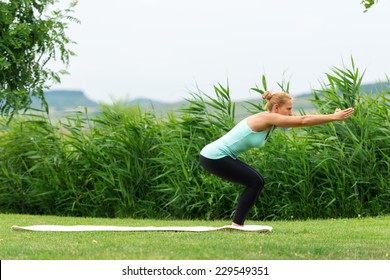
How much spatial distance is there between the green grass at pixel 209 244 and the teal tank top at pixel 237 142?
88 centimetres

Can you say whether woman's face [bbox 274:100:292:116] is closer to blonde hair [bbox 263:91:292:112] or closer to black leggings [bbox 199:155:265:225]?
blonde hair [bbox 263:91:292:112]

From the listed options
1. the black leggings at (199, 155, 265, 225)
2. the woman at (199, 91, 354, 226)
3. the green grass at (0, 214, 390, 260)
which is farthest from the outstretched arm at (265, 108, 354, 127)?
the green grass at (0, 214, 390, 260)

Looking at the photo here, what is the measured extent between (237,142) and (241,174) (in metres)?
0.36

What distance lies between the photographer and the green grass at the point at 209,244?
20.4 ft

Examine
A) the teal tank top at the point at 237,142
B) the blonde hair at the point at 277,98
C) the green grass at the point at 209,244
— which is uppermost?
the blonde hair at the point at 277,98

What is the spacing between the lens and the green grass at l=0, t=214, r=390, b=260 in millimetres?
6207

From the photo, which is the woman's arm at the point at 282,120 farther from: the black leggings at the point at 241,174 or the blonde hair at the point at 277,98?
the black leggings at the point at 241,174

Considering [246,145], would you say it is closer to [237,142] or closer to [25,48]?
[237,142]

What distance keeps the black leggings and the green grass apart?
0.38m

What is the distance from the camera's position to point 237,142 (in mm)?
7965

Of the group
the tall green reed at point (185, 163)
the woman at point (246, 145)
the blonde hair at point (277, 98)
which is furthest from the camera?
the tall green reed at point (185, 163)

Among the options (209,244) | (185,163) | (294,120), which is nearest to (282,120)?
(294,120)

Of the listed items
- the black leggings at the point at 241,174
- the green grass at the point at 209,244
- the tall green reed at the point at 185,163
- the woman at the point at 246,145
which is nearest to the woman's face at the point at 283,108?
the woman at the point at 246,145
